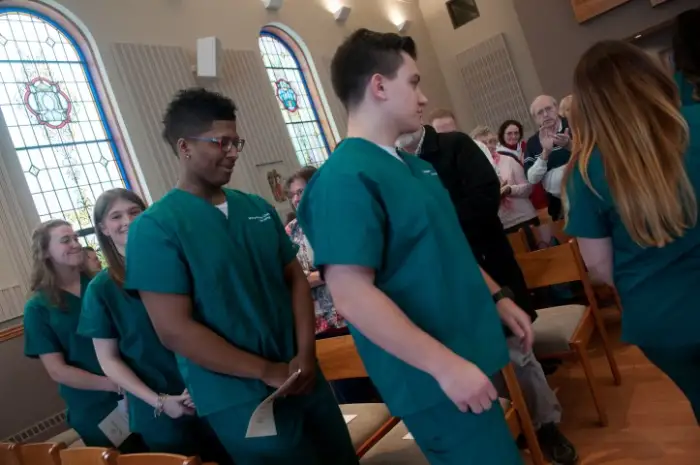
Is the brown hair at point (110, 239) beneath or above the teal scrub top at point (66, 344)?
above

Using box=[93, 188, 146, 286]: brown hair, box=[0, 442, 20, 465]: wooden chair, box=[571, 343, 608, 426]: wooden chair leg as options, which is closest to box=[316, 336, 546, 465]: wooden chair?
box=[571, 343, 608, 426]: wooden chair leg

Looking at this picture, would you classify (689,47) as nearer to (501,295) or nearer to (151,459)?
(501,295)

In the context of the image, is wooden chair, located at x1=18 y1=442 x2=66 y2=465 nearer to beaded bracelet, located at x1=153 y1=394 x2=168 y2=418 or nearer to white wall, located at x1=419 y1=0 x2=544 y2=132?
beaded bracelet, located at x1=153 y1=394 x2=168 y2=418

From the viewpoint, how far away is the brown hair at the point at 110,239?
2029mm

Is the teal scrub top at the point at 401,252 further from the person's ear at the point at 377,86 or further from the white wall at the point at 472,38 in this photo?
the white wall at the point at 472,38

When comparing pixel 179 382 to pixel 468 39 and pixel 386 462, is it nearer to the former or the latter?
pixel 386 462

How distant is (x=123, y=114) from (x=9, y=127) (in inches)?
38.4

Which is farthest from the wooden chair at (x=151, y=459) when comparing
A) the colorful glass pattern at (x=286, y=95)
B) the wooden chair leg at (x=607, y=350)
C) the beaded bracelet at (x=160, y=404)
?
the colorful glass pattern at (x=286, y=95)

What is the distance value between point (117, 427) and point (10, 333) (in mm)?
2138

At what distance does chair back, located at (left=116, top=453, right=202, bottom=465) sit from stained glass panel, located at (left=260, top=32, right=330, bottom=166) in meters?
6.09

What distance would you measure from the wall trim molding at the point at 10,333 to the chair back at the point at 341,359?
2535 millimetres

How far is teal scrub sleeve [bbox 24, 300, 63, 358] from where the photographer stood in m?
2.45

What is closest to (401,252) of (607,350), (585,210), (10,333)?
(585,210)

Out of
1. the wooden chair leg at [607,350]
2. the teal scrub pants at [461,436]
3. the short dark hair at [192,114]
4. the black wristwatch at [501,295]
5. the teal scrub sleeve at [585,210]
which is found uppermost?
the short dark hair at [192,114]
